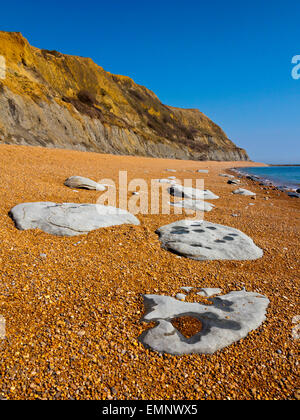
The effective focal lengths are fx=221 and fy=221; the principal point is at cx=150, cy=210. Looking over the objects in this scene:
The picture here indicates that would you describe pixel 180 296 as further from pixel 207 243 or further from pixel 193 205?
pixel 193 205

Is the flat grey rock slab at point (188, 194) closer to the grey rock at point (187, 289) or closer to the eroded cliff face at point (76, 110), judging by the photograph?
the grey rock at point (187, 289)

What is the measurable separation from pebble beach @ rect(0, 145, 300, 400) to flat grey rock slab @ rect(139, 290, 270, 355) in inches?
2.8

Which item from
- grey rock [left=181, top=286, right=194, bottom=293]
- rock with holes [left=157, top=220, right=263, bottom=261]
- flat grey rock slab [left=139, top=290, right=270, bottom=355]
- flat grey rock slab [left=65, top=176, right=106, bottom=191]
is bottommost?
flat grey rock slab [left=139, top=290, right=270, bottom=355]

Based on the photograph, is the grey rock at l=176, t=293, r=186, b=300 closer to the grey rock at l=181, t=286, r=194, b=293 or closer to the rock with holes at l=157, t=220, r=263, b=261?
the grey rock at l=181, t=286, r=194, b=293

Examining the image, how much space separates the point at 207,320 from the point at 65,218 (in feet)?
10.3

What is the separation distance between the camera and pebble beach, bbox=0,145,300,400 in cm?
180

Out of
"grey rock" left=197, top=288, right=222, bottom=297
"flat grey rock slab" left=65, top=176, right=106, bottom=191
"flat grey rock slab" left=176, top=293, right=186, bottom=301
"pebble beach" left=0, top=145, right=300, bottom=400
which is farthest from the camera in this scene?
"flat grey rock slab" left=65, top=176, right=106, bottom=191

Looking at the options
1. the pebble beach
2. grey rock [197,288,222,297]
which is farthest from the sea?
grey rock [197,288,222,297]

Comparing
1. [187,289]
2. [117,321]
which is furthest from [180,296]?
[117,321]

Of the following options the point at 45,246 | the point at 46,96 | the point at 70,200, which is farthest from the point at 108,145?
the point at 45,246

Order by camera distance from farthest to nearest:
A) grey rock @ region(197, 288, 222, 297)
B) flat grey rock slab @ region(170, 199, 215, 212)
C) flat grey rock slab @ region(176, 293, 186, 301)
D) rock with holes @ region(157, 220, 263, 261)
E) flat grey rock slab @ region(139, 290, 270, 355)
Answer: flat grey rock slab @ region(170, 199, 215, 212) < rock with holes @ region(157, 220, 263, 261) < grey rock @ region(197, 288, 222, 297) < flat grey rock slab @ region(176, 293, 186, 301) < flat grey rock slab @ region(139, 290, 270, 355)

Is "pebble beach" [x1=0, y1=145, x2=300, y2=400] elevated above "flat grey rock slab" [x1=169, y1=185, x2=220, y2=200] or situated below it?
below

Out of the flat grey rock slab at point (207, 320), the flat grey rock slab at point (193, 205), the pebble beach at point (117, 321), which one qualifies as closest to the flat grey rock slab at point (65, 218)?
the pebble beach at point (117, 321)

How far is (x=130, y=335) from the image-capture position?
224 centimetres
